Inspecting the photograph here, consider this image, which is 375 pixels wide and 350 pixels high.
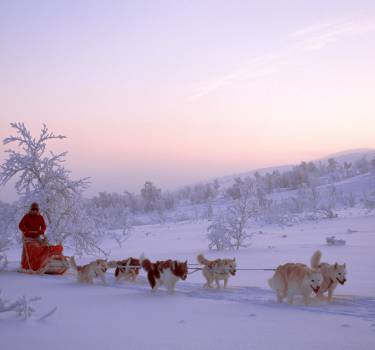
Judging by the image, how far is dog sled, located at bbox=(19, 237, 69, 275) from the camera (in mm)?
10445

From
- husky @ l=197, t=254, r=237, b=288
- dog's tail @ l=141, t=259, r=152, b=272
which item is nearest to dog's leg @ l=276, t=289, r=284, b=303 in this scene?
husky @ l=197, t=254, r=237, b=288

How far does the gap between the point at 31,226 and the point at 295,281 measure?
7.66 m

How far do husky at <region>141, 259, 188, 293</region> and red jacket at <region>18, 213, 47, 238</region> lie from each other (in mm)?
4714

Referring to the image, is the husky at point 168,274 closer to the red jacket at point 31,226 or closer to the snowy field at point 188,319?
the snowy field at point 188,319

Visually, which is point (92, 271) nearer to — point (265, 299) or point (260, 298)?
point (260, 298)

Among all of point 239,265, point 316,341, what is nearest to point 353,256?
point 239,265

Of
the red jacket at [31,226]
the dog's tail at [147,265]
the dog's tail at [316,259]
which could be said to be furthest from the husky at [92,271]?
the dog's tail at [316,259]

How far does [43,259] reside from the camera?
10.5 m

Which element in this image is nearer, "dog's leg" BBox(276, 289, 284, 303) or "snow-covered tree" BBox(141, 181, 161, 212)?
"dog's leg" BBox(276, 289, 284, 303)

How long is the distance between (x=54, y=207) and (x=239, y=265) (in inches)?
266

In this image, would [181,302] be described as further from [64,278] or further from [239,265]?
[239,265]

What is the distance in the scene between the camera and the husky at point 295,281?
5.90 metres

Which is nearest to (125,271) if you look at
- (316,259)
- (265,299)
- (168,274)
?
(168,274)

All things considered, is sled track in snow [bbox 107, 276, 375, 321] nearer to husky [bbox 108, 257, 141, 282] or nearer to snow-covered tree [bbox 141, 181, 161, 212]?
husky [bbox 108, 257, 141, 282]
